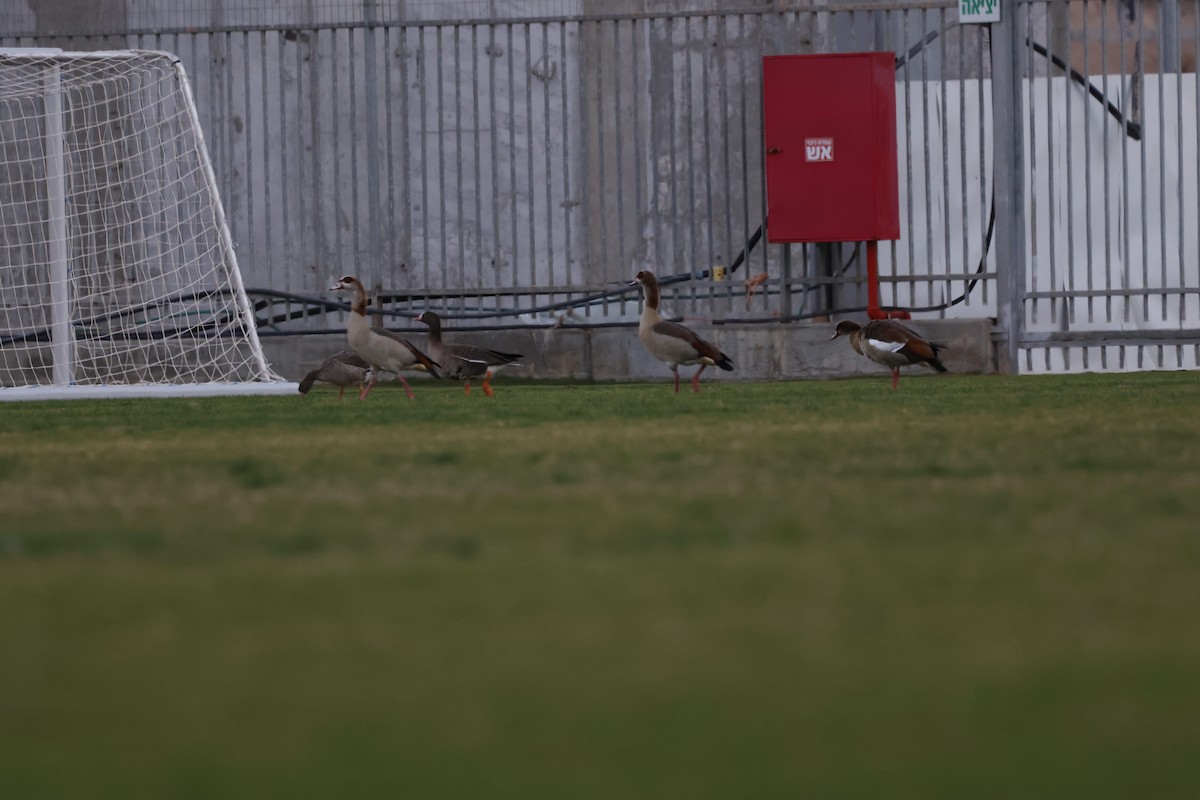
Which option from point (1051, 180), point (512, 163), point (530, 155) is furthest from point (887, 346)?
point (512, 163)

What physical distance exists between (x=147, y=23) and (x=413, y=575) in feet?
40.9

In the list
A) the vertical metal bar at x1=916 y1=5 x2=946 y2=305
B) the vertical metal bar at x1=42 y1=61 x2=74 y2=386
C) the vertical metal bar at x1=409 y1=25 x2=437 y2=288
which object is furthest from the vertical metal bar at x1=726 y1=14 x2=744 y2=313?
the vertical metal bar at x1=42 y1=61 x2=74 y2=386

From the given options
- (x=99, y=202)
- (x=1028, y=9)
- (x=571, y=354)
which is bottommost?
(x=571, y=354)

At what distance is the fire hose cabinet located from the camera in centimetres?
1265

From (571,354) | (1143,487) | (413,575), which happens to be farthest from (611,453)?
(571,354)

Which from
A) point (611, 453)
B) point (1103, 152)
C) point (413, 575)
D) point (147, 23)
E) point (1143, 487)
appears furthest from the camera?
point (147, 23)

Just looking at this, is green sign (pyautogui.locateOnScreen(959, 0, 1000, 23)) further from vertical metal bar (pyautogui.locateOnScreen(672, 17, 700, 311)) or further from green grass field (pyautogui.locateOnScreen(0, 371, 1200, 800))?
green grass field (pyautogui.locateOnScreen(0, 371, 1200, 800))

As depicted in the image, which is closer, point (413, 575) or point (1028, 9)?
point (413, 575)

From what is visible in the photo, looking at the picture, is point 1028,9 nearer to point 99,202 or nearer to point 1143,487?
point 99,202

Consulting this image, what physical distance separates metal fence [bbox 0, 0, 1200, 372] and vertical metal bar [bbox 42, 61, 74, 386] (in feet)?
6.23

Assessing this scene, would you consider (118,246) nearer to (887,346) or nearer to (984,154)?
(887,346)

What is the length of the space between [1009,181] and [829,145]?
1393 millimetres

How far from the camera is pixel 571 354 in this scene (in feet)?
43.6

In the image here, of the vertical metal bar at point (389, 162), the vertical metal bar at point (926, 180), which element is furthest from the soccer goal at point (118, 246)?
the vertical metal bar at point (926, 180)
